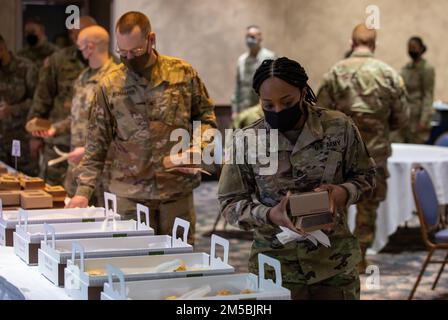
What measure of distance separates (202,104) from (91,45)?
1357 mm

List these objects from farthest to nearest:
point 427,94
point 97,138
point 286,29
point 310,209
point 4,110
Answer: point 286,29 → point 427,94 → point 4,110 → point 97,138 → point 310,209

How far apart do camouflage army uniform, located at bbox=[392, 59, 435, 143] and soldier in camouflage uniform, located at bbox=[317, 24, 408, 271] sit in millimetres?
4400

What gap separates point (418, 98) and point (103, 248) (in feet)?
27.5

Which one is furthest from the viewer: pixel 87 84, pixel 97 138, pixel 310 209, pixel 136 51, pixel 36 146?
pixel 36 146

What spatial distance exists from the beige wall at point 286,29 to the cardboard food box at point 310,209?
8.29 metres

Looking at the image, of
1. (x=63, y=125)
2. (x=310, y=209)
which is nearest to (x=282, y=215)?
(x=310, y=209)

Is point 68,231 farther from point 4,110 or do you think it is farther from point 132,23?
point 4,110

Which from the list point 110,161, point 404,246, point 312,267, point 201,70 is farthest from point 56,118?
point 201,70

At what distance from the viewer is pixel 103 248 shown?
3.23m

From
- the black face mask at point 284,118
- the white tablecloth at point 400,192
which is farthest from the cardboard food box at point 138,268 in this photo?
the white tablecloth at point 400,192

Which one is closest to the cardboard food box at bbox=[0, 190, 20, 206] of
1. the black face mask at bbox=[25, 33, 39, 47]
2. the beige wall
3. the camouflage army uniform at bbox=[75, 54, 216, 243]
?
the camouflage army uniform at bbox=[75, 54, 216, 243]

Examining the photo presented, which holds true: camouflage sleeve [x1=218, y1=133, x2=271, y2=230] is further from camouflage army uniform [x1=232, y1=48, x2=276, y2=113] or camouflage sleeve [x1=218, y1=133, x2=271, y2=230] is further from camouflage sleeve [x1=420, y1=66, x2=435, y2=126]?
camouflage sleeve [x1=420, y1=66, x2=435, y2=126]

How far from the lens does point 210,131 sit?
4.45 metres
